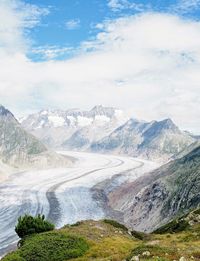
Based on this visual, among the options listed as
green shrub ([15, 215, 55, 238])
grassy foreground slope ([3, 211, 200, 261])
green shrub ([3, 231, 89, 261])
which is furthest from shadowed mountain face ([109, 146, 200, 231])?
green shrub ([3, 231, 89, 261])

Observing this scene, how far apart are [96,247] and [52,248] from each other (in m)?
4.04

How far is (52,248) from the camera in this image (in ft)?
123

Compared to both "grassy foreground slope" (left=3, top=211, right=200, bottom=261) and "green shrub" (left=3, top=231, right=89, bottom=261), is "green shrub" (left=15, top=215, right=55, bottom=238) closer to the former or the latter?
"grassy foreground slope" (left=3, top=211, right=200, bottom=261)

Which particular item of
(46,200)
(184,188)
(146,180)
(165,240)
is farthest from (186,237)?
(146,180)

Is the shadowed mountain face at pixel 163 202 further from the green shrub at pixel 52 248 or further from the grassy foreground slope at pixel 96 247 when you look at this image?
the green shrub at pixel 52 248

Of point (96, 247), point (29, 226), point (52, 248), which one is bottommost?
point (96, 247)

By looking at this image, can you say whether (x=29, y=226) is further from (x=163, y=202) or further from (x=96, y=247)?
(x=163, y=202)

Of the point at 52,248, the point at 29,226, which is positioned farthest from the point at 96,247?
the point at 29,226

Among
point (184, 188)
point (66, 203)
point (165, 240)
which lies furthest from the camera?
point (66, 203)

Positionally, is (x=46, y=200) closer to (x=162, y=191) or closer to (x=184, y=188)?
(x=162, y=191)

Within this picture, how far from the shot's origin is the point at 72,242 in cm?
3891

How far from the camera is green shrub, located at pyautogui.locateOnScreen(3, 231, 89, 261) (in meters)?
36.3

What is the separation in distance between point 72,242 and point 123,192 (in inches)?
6042

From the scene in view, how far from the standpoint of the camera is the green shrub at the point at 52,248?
119 feet
